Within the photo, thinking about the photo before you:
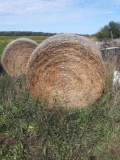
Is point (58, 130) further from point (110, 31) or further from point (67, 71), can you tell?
point (110, 31)

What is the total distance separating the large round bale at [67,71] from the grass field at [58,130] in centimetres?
31

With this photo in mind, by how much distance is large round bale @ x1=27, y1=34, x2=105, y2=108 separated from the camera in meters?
7.59

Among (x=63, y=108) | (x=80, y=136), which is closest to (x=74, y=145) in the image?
(x=80, y=136)

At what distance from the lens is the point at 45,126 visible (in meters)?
6.01

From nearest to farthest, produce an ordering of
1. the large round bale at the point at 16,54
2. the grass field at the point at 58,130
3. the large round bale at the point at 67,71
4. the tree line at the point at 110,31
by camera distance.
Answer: the grass field at the point at 58,130 < the large round bale at the point at 67,71 < the large round bale at the point at 16,54 < the tree line at the point at 110,31

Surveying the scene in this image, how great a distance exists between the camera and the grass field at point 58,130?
528cm

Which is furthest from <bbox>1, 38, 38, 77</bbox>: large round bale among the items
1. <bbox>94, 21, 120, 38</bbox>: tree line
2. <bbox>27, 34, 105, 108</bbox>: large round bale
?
<bbox>94, 21, 120, 38</bbox>: tree line

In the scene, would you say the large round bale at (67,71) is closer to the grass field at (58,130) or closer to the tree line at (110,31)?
the grass field at (58,130)

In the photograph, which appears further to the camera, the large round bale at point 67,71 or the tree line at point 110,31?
the tree line at point 110,31

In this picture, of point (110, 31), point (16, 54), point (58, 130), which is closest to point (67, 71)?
point (58, 130)

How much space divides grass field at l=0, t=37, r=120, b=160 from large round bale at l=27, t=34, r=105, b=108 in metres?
0.31

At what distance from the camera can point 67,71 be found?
7883 millimetres

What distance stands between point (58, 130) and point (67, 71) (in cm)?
218

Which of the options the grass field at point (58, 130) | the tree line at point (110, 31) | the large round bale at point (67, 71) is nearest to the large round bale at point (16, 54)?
the large round bale at point (67, 71)
